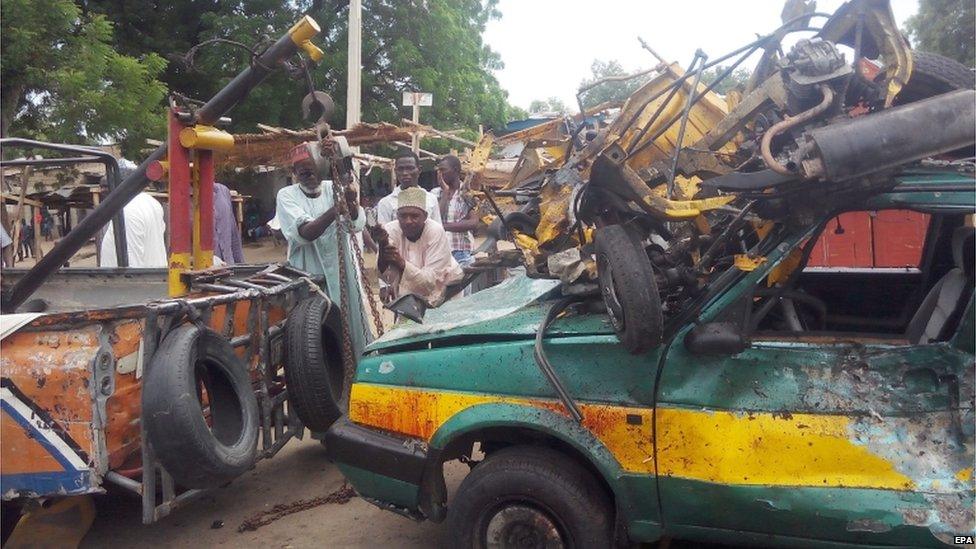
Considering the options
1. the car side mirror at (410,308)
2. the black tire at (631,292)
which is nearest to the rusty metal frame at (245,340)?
the car side mirror at (410,308)

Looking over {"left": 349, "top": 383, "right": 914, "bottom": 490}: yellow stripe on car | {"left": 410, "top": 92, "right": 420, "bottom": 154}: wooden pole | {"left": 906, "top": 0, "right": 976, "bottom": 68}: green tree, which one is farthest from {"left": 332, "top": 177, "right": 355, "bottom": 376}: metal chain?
{"left": 906, "top": 0, "right": 976, "bottom": 68}: green tree

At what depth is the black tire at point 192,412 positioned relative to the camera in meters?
2.94

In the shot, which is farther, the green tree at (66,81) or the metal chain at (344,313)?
the green tree at (66,81)

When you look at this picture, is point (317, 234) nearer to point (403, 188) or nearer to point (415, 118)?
point (403, 188)

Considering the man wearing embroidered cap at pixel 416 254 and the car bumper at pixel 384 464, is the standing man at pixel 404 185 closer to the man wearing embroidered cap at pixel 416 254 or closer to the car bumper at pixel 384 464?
the man wearing embroidered cap at pixel 416 254

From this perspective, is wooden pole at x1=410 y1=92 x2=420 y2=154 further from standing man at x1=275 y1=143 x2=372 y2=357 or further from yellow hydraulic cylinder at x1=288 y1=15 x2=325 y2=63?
yellow hydraulic cylinder at x1=288 y1=15 x2=325 y2=63

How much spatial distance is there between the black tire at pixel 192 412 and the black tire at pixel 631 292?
6.01 feet

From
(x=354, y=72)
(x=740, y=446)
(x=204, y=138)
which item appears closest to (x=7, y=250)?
(x=354, y=72)

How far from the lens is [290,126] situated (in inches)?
598

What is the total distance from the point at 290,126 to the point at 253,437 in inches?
503

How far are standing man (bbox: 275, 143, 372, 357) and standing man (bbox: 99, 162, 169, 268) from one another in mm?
1326

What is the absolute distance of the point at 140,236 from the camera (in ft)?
19.3

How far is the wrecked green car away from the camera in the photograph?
2369mm

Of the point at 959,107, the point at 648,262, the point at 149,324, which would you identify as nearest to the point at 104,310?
the point at 149,324
